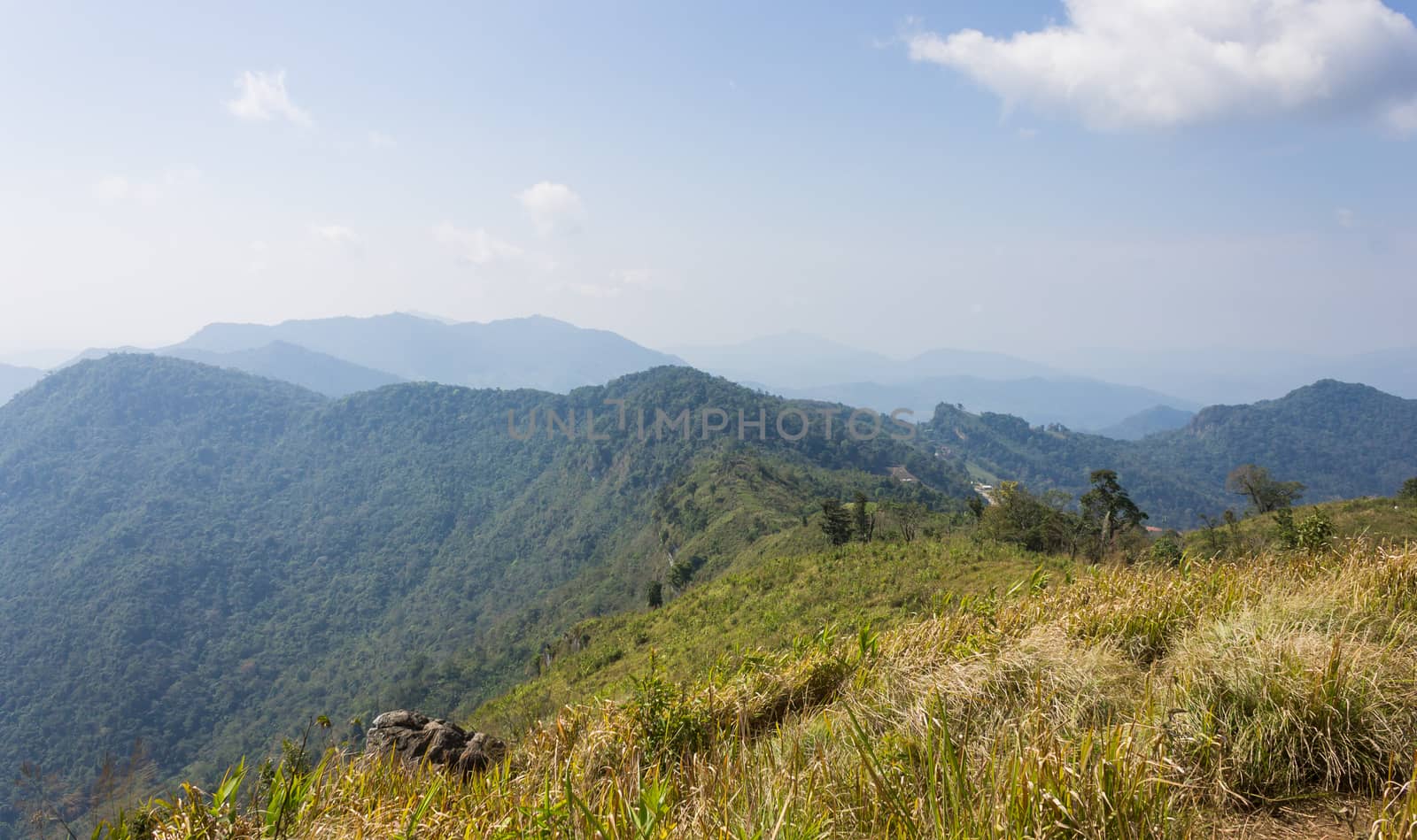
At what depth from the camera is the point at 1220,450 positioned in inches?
6486

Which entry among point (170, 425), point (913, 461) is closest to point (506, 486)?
point (913, 461)

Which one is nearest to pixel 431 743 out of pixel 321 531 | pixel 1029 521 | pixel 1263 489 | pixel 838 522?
pixel 838 522

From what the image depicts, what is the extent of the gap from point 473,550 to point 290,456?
7020cm

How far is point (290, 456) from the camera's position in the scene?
143 m

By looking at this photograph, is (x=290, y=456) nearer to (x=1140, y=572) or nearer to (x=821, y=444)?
(x=821, y=444)

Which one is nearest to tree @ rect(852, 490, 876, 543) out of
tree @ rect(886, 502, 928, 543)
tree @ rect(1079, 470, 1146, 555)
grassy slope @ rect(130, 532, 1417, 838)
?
tree @ rect(886, 502, 928, 543)

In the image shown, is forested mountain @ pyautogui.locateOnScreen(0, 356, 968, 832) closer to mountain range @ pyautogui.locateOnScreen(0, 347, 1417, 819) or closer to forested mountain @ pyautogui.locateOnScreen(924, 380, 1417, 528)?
mountain range @ pyautogui.locateOnScreen(0, 347, 1417, 819)

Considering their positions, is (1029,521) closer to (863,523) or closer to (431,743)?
(863,523)

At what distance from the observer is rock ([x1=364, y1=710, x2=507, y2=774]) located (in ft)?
16.2

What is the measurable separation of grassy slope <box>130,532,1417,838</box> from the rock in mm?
907

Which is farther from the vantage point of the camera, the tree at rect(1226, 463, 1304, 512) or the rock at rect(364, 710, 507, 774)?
the tree at rect(1226, 463, 1304, 512)

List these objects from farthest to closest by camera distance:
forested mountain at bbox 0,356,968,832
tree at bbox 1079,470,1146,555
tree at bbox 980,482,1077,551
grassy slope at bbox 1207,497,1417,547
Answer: forested mountain at bbox 0,356,968,832
tree at bbox 980,482,1077,551
tree at bbox 1079,470,1146,555
grassy slope at bbox 1207,497,1417,547

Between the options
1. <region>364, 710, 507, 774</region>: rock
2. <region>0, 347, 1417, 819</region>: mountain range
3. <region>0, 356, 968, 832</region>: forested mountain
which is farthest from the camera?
<region>0, 347, 1417, 819</region>: mountain range

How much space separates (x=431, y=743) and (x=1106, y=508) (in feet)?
99.5
